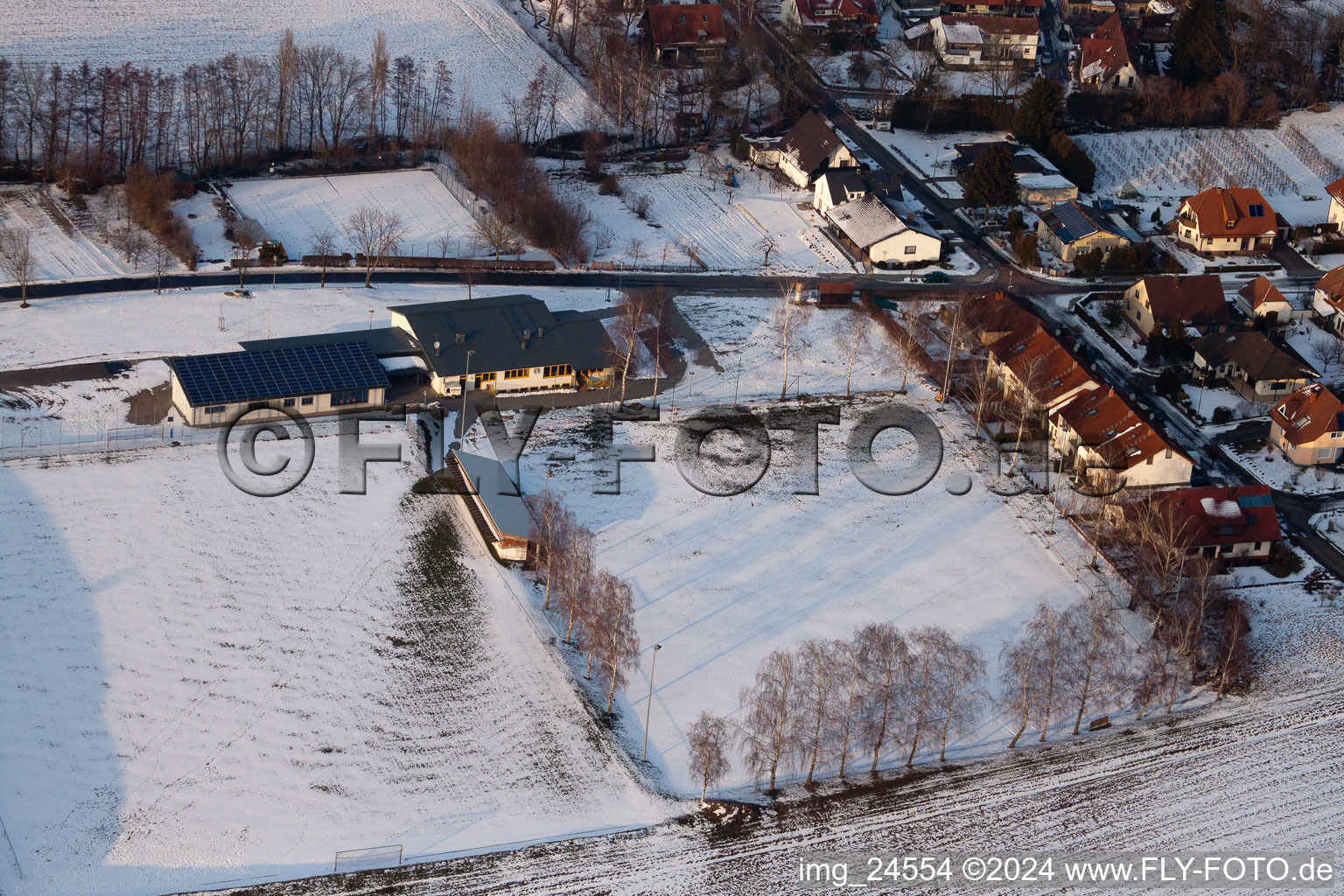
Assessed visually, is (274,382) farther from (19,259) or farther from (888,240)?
(888,240)

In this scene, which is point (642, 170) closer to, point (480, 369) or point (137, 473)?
point (480, 369)

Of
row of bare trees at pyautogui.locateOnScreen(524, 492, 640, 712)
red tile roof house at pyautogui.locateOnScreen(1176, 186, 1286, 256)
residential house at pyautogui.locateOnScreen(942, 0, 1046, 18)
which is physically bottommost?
row of bare trees at pyautogui.locateOnScreen(524, 492, 640, 712)

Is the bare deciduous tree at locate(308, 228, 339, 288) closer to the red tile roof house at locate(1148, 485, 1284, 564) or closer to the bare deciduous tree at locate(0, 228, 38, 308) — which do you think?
the bare deciduous tree at locate(0, 228, 38, 308)

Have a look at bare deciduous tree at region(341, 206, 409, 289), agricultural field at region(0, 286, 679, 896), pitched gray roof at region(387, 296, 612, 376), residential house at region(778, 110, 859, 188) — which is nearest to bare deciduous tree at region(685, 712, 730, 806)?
agricultural field at region(0, 286, 679, 896)

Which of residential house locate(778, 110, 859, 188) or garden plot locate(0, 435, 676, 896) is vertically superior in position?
residential house locate(778, 110, 859, 188)

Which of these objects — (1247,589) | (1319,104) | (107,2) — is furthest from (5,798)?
(1319,104)

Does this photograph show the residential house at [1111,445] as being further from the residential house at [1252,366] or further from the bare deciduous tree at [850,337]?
the bare deciduous tree at [850,337]

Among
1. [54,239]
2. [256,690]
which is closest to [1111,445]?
[256,690]
